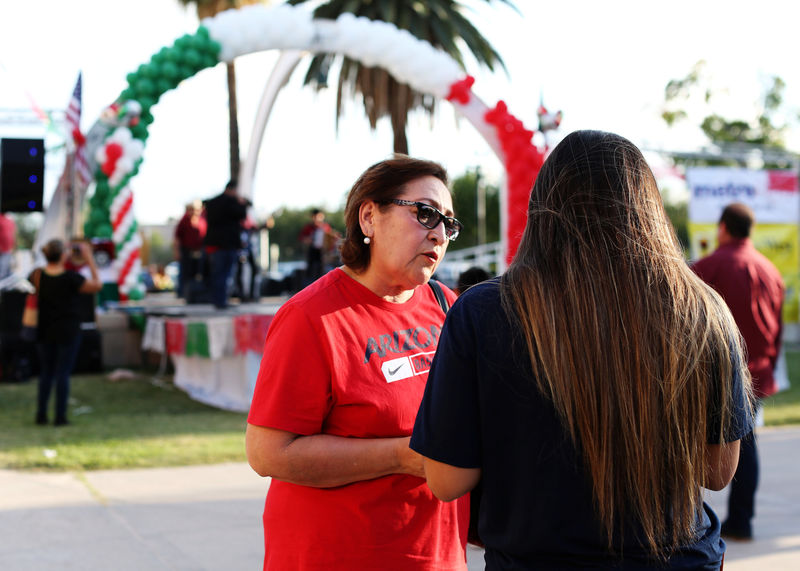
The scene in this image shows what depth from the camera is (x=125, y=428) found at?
8328mm

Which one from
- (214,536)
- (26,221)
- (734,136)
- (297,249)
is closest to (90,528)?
(214,536)

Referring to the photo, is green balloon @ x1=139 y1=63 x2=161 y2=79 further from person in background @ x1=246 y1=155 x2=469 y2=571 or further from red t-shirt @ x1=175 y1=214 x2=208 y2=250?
person in background @ x1=246 y1=155 x2=469 y2=571

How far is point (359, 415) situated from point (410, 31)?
823 inches

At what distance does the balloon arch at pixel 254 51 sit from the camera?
1286 centimetres

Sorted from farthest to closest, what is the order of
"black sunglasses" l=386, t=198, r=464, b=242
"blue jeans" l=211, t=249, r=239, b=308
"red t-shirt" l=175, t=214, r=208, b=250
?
1. "red t-shirt" l=175, t=214, r=208, b=250
2. "blue jeans" l=211, t=249, r=239, b=308
3. "black sunglasses" l=386, t=198, r=464, b=242

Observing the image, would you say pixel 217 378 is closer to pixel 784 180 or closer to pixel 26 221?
pixel 784 180

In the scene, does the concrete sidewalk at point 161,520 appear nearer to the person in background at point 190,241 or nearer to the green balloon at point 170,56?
the green balloon at point 170,56

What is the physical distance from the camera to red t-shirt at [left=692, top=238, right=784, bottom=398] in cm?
493

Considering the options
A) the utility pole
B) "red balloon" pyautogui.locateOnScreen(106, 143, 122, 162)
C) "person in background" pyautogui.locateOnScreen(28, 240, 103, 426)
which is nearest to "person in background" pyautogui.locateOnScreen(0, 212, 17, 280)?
"red balloon" pyautogui.locateOnScreen(106, 143, 122, 162)

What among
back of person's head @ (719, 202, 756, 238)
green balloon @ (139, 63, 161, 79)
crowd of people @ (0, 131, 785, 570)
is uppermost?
green balloon @ (139, 63, 161, 79)

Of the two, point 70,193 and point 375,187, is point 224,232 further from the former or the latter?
point 375,187

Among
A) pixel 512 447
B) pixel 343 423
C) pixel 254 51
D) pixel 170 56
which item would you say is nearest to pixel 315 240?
pixel 254 51

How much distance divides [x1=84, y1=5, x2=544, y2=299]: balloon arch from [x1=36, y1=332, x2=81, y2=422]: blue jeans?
535cm

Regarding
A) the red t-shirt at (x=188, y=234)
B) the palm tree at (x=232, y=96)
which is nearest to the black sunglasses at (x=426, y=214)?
the red t-shirt at (x=188, y=234)
